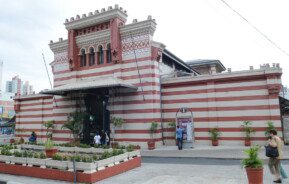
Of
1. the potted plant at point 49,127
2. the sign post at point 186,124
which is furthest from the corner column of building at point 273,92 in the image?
the potted plant at point 49,127

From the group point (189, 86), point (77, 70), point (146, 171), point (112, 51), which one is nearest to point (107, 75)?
point (112, 51)

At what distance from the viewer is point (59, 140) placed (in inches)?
1073

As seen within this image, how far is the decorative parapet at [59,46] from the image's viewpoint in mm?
27552

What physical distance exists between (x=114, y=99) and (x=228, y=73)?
10.1 metres

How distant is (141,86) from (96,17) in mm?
8299

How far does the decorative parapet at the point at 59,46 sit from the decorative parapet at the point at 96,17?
5.31 feet

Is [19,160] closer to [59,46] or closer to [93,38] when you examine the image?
[93,38]

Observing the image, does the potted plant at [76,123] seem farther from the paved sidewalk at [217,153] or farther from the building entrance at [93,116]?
the paved sidewalk at [217,153]

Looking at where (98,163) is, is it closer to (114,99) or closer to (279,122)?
(114,99)

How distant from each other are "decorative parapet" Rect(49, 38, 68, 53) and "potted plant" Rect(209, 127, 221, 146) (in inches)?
676

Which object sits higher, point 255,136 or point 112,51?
point 112,51

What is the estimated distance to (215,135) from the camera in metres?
20.9

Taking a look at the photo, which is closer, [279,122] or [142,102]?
[279,122]

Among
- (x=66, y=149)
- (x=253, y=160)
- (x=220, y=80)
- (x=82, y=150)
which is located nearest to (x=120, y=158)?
(x=82, y=150)
